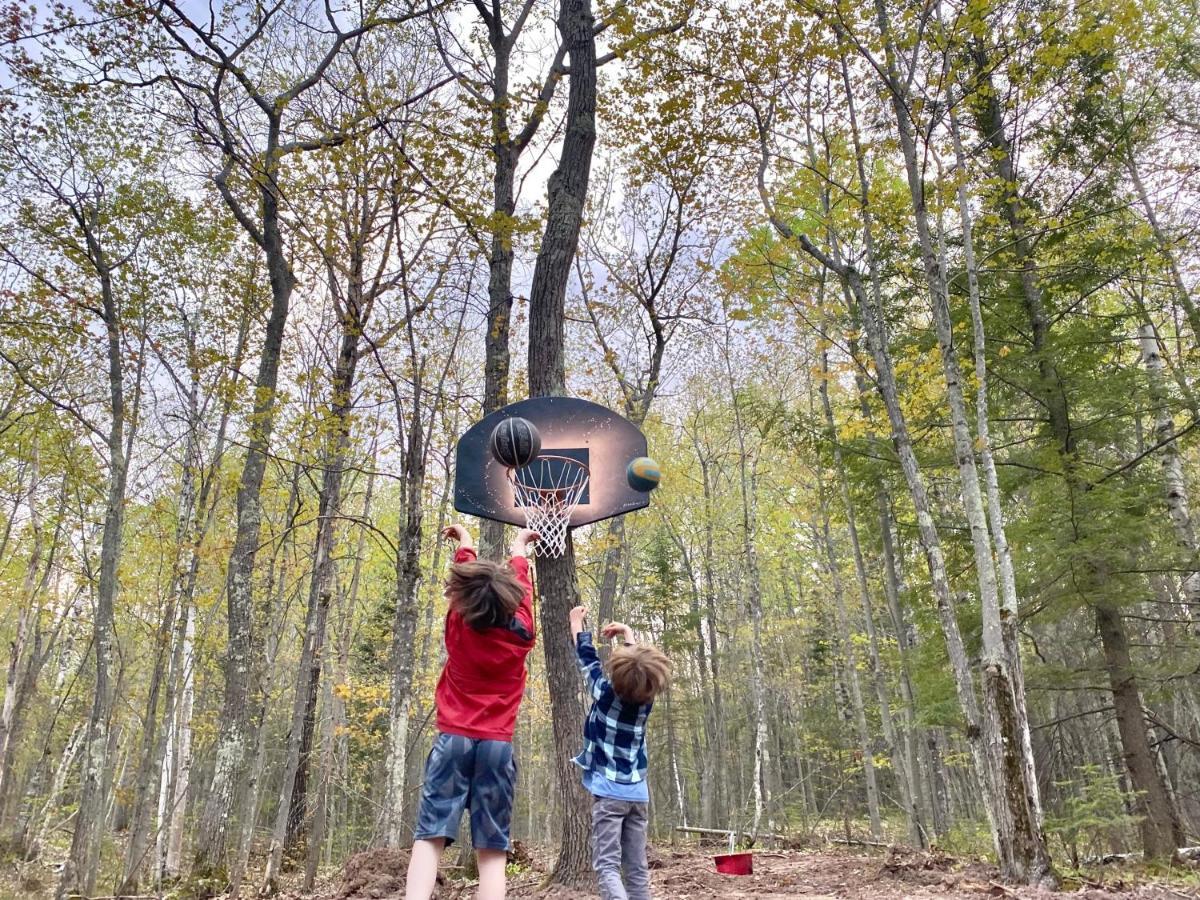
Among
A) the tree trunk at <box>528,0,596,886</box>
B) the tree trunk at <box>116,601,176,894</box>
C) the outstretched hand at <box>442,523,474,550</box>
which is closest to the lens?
the outstretched hand at <box>442,523,474,550</box>

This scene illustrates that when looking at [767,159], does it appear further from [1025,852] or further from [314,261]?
[1025,852]

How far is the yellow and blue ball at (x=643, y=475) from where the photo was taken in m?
4.98

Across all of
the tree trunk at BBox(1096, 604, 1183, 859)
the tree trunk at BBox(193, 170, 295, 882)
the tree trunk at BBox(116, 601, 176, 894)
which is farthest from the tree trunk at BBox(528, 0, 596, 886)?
the tree trunk at BBox(1096, 604, 1183, 859)

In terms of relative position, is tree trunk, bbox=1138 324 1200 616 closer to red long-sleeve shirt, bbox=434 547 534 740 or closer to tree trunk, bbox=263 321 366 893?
red long-sleeve shirt, bbox=434 547 534 740

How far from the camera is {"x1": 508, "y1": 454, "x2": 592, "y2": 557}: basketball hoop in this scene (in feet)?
16.8

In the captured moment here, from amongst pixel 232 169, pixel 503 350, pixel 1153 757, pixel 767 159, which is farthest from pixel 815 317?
pixel 232 169

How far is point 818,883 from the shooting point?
5734 mm

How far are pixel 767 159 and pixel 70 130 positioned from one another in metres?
9.94

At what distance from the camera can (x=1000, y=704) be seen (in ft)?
16.9

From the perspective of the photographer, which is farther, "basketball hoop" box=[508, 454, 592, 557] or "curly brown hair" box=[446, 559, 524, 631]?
"basketball hoop" box=[508, 454, 592, 557]

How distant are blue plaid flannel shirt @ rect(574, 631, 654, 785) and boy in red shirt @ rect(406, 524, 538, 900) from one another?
0.44 m

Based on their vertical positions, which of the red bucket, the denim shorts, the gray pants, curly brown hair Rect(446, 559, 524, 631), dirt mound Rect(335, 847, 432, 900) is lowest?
dirt mound Rect(335, 847, 432, 900)

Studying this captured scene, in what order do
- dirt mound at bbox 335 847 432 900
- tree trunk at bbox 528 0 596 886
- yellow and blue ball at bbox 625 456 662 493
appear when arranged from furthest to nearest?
dirt mound at bbox 335 847 432 900, tree trunk at bbox 528 0 596 886, yellow and blue ball at bbox 625 456 662 493

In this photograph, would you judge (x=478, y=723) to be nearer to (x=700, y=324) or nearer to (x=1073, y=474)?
(x=1073, y=474)
